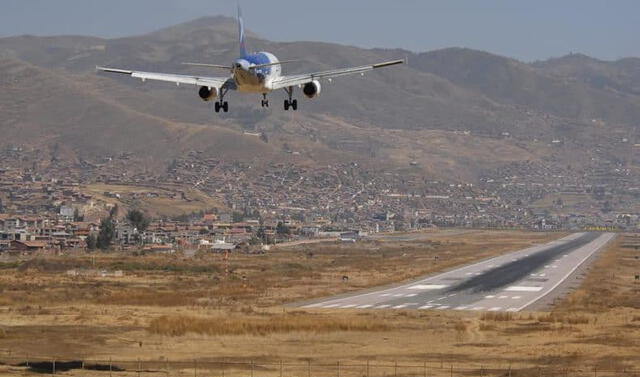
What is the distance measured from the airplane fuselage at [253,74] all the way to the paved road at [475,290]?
127ft

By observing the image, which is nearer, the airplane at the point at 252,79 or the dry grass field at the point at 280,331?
the airplane at the point at 252,79

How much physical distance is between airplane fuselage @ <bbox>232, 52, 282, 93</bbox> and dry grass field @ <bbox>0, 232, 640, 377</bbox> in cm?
1594

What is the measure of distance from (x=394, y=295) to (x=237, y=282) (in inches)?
956

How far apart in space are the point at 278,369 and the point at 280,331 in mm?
19069

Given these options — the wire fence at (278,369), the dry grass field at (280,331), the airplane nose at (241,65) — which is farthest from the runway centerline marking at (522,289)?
the airplane nose at (241,65)

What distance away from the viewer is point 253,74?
72.2 m

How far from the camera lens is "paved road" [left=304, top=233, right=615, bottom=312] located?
11181 centimetres

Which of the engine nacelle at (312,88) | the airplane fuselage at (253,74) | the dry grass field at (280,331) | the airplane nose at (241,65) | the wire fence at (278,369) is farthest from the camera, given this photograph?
the engine nacelle at (312,88)

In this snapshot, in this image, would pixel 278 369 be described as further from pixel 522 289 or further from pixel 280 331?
pixel 522 289

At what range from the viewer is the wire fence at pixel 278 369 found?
6738cm

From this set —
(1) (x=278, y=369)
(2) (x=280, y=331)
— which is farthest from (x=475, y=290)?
(1) (x=278, y=369)

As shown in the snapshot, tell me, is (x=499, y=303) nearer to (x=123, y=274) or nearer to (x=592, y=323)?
(x=592, y=323)

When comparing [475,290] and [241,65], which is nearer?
[241,65]

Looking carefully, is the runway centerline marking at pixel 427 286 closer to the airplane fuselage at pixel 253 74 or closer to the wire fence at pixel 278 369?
the wire fence at pixel 278 369
